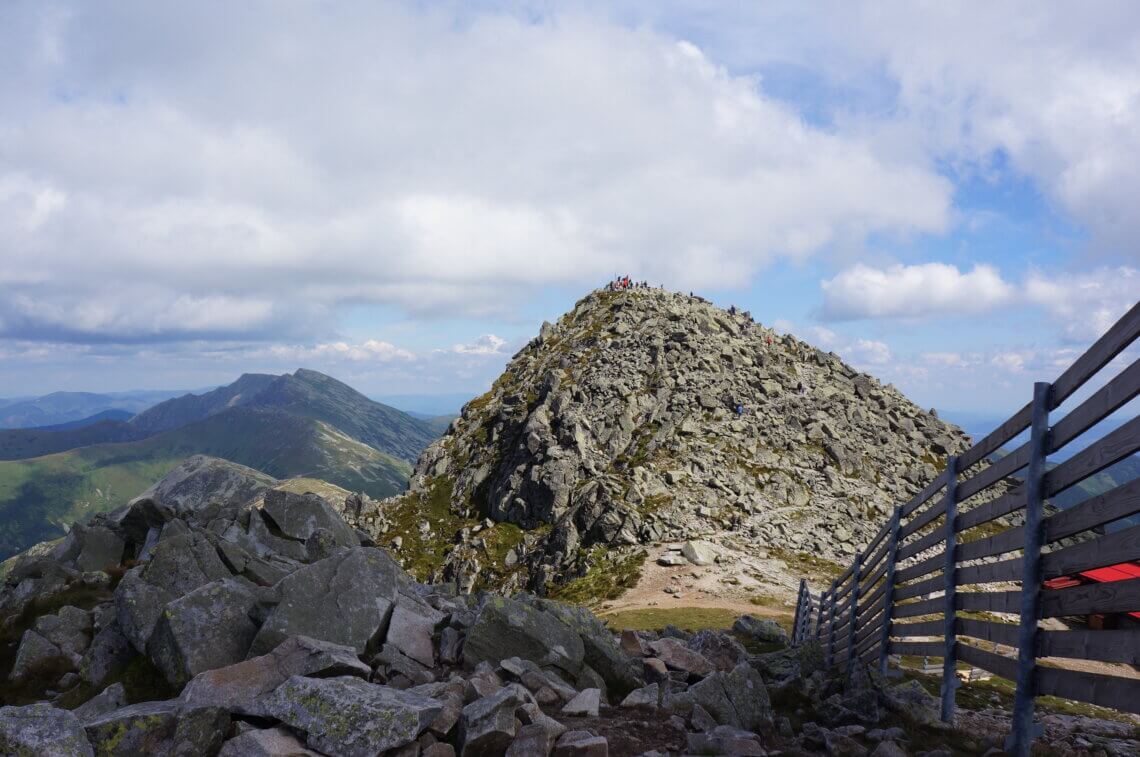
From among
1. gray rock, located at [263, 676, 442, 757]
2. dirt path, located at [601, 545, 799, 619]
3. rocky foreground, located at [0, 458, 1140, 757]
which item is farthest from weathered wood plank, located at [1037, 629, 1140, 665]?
dirt path, located at [601, 545, 799, 619]

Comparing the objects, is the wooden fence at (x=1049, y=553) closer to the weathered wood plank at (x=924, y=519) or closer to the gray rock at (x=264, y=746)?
the weathered wood plank at (x=924, y=519)

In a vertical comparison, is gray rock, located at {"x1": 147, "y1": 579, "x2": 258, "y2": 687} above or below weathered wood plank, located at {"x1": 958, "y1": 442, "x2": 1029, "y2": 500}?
below

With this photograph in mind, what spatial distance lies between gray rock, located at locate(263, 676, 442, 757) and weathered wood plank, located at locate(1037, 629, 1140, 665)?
8497mm

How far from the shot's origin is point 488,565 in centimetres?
6800

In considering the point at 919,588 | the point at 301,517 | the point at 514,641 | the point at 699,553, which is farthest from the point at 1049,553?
the point at 699,553

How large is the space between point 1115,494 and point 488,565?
65996 mm

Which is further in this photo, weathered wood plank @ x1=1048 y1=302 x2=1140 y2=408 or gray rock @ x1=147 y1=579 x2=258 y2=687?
gray rock @ x1=147 y1=579 x2=258 y2=687

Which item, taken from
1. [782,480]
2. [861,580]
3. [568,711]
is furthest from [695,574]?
[568,711]

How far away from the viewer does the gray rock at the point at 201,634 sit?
492 inches

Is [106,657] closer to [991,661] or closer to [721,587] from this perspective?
[991,661]

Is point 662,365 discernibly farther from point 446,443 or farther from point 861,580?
point 861,580

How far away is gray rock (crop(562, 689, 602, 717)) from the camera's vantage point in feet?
39.0

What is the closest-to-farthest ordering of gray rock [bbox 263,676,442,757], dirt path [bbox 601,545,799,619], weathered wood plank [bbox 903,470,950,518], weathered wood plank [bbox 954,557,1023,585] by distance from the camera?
1. weathered wood plank [bbox 954,557,1023,585]
2. gray rock [bbox 263,676,442,757]
3. weathered wood plank [bbox 903,470,950,518]
4. dirt path [bbox 601,545,799,619]

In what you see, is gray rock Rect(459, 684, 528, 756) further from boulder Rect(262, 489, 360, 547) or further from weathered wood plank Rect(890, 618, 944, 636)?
boulder Rect(262, 489, 360, 547)
